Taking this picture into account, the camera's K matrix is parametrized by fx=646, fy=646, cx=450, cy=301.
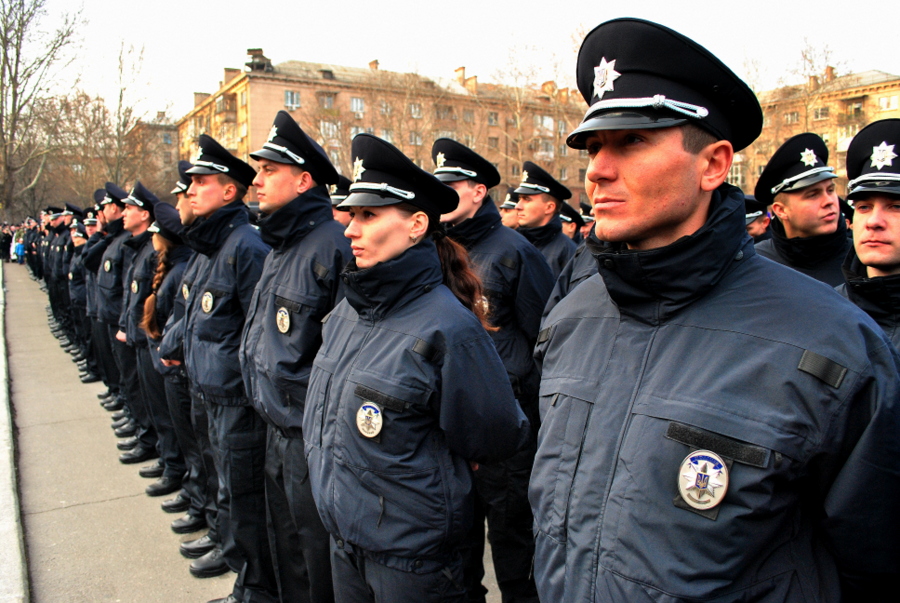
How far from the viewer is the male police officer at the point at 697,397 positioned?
1372 millimetres

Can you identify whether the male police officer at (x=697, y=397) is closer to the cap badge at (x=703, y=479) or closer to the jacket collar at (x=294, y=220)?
the cap badge at (x=703, y=479)

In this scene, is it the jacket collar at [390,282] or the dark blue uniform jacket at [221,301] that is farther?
the dark blue uniform jacket at [221,301]

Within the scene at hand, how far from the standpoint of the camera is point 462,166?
475cm

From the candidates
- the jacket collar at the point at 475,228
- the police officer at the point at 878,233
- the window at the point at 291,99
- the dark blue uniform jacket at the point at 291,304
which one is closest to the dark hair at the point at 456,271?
the dark blue uniform jacket at the point at 291,304

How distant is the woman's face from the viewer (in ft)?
9.52

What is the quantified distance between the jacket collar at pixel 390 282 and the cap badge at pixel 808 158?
2.94m

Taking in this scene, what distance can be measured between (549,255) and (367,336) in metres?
3.39

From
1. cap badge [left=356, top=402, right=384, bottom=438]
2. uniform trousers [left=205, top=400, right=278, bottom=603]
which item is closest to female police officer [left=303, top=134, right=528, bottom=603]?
cap badge [left=356, top=402, right=384, bottom=438]

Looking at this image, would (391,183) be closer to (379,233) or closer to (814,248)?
(379,233)

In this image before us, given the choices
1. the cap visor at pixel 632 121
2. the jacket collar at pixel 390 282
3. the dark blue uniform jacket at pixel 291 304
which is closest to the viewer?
the cap visor at pixel 632 121

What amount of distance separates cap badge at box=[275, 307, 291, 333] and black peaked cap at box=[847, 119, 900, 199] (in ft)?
9.31

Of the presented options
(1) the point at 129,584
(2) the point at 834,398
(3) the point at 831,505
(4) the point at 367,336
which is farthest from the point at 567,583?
(1) the point at 129,584

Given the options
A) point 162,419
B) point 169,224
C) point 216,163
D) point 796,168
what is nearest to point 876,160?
point 796,168

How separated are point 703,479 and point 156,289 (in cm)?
557
